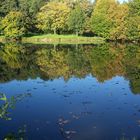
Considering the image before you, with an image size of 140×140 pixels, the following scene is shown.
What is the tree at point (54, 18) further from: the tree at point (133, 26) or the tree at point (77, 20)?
the tree at point (133, 26)

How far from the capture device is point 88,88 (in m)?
27.3

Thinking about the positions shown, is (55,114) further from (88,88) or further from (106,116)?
(88,88)

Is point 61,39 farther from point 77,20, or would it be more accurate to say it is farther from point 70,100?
point 70,100

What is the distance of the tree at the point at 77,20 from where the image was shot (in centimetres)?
8488

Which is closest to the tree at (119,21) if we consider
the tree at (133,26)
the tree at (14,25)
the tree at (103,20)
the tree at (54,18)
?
the tree at (103,20)

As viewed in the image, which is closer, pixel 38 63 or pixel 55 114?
pixel 55 114

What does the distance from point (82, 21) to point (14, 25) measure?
50.1ft

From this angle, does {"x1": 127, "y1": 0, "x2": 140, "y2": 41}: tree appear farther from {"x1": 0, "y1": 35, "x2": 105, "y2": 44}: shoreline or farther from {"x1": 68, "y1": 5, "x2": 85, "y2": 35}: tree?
{"x1": 68, "y1": 5, "x2": 85, "y2": 35}: tree

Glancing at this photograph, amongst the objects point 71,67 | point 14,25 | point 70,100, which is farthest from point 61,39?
point 70,100

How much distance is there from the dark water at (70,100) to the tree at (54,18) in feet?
145

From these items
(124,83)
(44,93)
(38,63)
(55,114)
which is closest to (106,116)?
(55,114)

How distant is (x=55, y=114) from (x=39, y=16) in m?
72.1

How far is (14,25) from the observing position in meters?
83.6

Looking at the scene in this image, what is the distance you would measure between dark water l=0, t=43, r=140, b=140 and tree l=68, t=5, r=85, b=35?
42.1 metres
